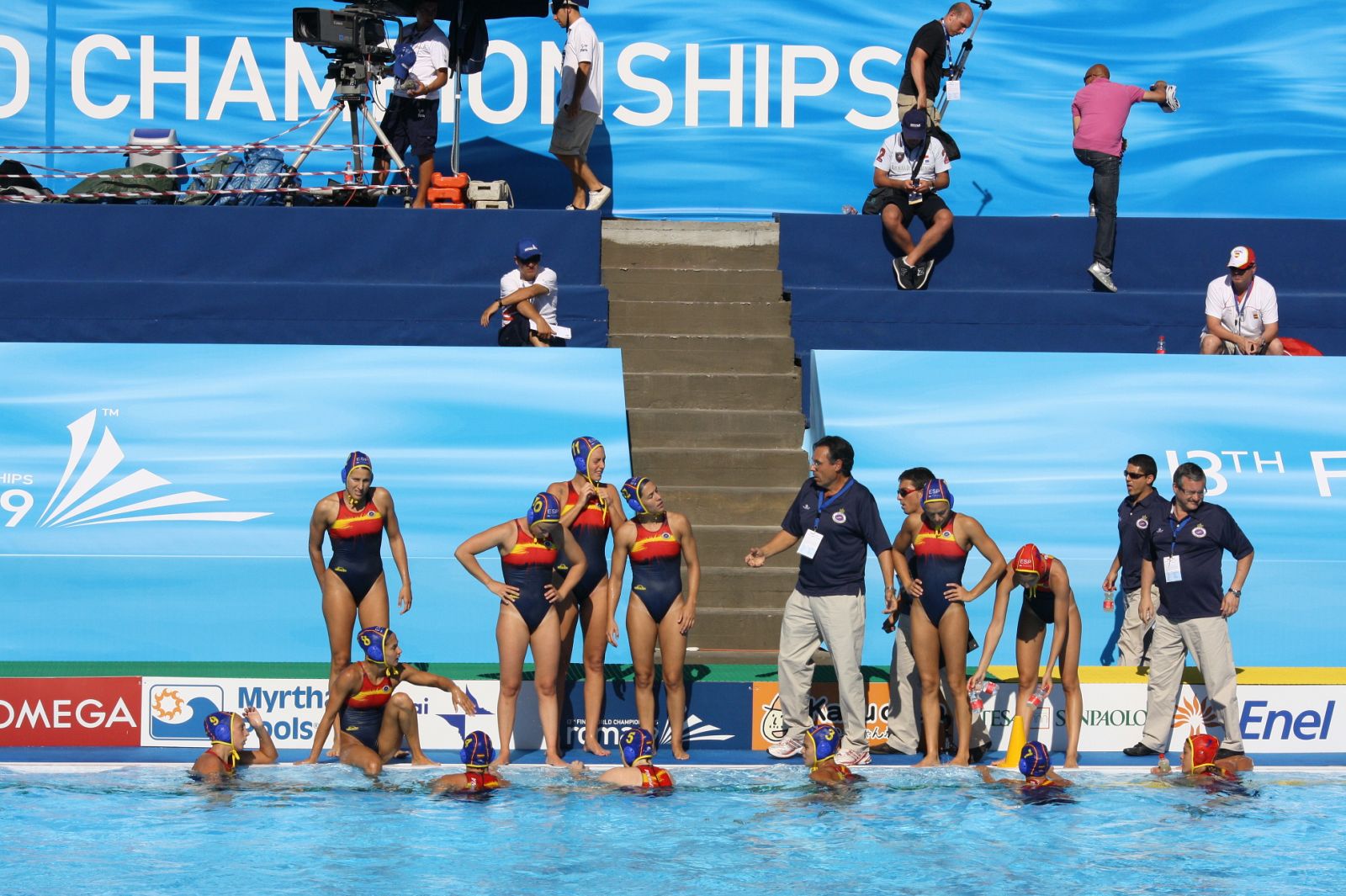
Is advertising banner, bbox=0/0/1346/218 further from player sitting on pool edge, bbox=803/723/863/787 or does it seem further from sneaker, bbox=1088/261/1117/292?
player sitting on pool edge, bbox=803/723/863/787

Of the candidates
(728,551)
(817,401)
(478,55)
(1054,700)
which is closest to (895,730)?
(1054,700)

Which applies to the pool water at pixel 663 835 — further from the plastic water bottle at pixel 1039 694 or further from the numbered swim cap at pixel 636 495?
the numbered swim cap at pixel 636 495

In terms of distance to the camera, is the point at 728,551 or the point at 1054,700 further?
the point at 728,551

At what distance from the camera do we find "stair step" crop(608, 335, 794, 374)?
44.8 ft

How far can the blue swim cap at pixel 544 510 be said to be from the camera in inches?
386

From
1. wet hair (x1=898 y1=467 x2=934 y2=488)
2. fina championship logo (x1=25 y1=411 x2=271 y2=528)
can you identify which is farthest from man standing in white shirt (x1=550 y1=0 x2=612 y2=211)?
wet hair (x1=898 y1=467 x2=934 y2=488)

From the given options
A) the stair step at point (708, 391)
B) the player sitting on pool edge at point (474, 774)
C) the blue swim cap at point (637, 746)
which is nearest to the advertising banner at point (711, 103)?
the stair step at point (708, 391)

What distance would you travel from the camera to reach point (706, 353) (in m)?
13.8

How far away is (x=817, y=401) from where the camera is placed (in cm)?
1288

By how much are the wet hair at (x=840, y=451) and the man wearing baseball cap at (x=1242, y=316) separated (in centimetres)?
492

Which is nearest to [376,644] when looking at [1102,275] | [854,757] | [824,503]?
[824,503]

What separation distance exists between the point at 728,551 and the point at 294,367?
3.68m

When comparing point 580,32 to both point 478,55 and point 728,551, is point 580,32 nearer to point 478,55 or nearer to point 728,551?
point 478,55

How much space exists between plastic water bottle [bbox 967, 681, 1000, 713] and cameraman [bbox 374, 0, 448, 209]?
680cm
